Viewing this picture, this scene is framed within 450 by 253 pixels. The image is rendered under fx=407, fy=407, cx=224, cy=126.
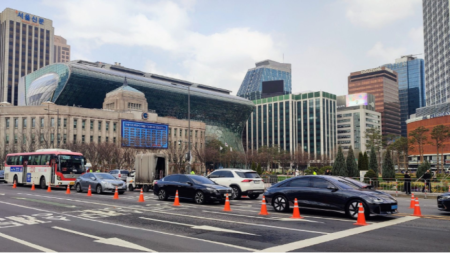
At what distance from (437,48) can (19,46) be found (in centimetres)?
14385

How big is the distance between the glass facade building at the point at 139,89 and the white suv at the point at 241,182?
8815cm

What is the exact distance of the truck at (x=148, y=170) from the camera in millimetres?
28027

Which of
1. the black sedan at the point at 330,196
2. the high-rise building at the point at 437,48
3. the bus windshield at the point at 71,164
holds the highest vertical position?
the high-rise building at the point at 437,48

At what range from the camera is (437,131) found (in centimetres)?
6062

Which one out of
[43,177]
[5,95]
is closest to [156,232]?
[43,177]

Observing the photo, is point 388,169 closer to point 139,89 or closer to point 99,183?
point 99,183

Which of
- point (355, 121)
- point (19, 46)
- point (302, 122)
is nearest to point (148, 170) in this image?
point (302, 122)

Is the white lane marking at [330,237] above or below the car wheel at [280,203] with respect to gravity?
below

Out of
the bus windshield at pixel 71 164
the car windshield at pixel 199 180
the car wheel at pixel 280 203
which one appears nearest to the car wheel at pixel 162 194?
the car windshield at pixel 199 180

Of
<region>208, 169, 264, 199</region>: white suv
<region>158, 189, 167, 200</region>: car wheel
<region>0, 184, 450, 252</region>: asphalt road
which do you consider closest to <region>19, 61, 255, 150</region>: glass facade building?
<region>208, 169, 264, 199</region>: white suv

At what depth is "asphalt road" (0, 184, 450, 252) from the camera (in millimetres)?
9211

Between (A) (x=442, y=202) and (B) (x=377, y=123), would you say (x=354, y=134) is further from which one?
(A) (x=442, y=202)

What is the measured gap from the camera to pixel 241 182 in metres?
21.9

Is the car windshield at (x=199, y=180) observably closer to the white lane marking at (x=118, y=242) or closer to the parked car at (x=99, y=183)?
the parked car at (x=99, y=183)
